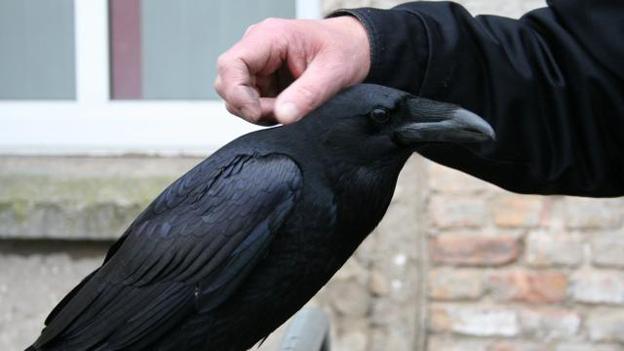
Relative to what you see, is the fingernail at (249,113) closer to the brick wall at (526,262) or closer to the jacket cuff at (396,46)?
the jacket cuff at (396,46)

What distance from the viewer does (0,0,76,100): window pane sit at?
3.44m

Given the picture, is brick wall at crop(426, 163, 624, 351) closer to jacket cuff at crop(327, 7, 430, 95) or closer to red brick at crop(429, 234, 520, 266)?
red brick at crop(429, 234, 520, 266)

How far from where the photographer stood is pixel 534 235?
2.94 m

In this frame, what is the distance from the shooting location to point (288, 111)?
135cm

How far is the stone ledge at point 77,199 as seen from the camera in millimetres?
3008

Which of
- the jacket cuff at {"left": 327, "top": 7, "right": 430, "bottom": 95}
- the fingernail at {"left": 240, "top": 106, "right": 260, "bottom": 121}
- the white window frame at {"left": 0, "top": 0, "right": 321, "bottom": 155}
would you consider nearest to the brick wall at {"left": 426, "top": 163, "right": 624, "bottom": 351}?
the white window frame at {"left": 0, "top": 0, "right": 321, "bottom": 155}

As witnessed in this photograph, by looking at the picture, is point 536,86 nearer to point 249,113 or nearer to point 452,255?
point 249,113

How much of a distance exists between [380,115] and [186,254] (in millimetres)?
324

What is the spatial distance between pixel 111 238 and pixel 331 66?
1777 millimetres

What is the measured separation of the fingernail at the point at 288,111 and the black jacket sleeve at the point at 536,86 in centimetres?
33

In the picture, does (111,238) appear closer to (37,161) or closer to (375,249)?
(37,161)

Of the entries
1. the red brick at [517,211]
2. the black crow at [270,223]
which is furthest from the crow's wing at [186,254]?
the red brick at [517,211]

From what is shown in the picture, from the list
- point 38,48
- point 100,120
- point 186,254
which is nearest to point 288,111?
point 186,254

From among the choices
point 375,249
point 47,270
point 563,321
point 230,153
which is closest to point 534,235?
point 563,321
